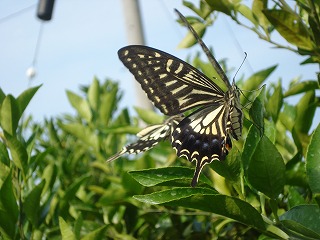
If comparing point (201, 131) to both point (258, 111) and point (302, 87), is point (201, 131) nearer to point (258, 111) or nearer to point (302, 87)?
point (302, 87)

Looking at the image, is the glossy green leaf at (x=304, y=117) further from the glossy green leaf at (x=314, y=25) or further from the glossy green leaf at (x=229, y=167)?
the glossy green leaf at (x=229, y=167)

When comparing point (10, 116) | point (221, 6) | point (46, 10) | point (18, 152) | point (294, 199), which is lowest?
point (294, 199)

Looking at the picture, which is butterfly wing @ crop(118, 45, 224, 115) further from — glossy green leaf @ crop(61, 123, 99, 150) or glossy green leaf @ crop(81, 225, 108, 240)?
glossy green leaf @ crop(61, 123, 99, 150)

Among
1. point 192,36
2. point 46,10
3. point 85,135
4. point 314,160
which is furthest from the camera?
point 46,10

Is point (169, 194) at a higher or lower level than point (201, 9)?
lower

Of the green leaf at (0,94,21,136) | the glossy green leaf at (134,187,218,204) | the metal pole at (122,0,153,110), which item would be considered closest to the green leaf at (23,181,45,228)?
the green leaf at (0,94,21,136)

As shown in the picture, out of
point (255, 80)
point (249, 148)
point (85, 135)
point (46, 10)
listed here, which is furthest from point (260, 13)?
point (46, 10)

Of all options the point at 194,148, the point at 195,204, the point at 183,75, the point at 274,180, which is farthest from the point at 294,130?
the point at 195,204
